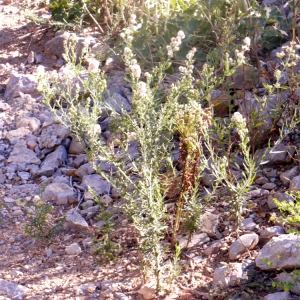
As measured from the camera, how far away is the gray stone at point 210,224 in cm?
345

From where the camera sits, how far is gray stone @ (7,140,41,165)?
14.4 feet

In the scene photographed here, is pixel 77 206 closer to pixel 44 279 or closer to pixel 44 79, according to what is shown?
pixel 44 279

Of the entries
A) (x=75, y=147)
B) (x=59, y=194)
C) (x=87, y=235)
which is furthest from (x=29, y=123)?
(x=87, y=235)

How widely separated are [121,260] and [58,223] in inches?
23.6

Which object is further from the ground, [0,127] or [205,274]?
[0,127]

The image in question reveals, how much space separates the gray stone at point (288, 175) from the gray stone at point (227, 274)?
2.65 feet

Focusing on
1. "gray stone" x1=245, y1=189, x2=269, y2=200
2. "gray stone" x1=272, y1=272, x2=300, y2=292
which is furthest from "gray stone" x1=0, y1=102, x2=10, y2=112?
"gray stone" x1=272, y1=272, x2=300, y2=292

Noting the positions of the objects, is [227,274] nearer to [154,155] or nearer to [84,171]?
[154,155]

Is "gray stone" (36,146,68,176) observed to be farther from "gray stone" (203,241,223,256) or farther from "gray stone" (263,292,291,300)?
"gray stone" (263,292,291,300)

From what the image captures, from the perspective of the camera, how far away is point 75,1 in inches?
234

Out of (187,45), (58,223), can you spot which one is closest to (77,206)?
(58,223)

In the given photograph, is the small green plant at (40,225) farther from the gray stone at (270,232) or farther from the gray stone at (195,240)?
the gray stone at (270,232)

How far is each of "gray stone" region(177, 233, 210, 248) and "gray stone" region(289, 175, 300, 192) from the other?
625mm

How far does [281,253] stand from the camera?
3.03 meters
